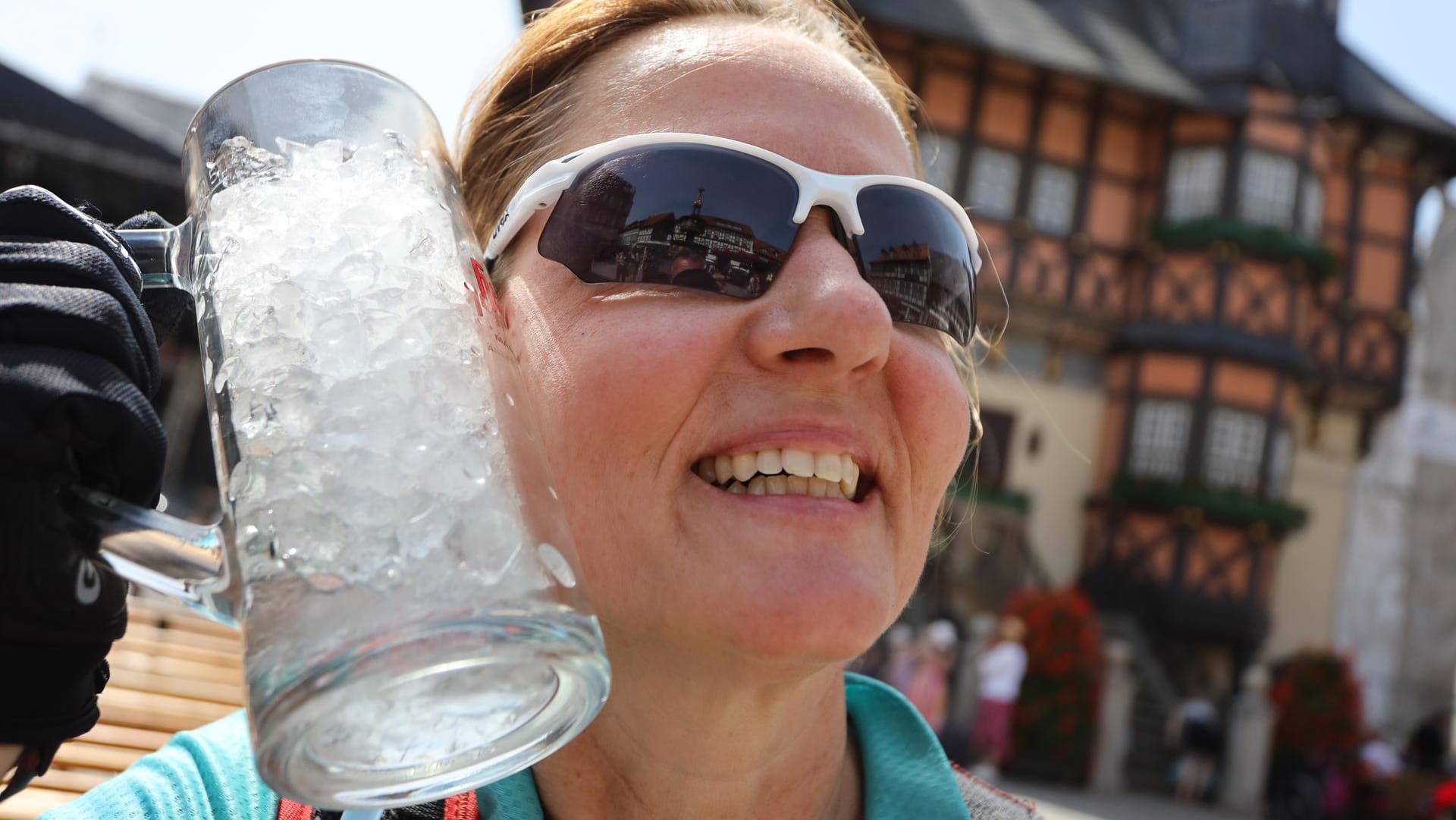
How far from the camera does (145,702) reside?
6.72 ft

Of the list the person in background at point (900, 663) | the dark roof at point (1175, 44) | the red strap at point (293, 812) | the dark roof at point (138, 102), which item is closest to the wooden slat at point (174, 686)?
the red strap at point (293, 812)

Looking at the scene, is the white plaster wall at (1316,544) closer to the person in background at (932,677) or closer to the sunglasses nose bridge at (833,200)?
the person in background at (932,677)

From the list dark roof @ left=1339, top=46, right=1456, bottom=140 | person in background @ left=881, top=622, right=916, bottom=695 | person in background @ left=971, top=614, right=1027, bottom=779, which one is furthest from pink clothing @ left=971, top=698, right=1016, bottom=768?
dark roof @ left=1339, top=46, right=1456, bottom=140

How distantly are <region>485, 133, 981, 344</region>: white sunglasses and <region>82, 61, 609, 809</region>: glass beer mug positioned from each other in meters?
0.29

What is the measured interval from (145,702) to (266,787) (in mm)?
989

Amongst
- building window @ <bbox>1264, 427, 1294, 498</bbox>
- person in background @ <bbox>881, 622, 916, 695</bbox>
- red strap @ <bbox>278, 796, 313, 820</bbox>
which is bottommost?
person in background @ <bbox>881, 622, 916, 695</bbox>

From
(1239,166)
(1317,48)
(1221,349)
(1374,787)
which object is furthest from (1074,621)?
(1317,48)

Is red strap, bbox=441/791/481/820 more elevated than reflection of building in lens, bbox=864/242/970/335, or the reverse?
reflection of building in lens, bbox=864/242/970/335

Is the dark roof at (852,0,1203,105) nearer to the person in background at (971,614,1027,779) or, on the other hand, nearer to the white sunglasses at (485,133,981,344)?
the person in background at (971,614,1027,779)

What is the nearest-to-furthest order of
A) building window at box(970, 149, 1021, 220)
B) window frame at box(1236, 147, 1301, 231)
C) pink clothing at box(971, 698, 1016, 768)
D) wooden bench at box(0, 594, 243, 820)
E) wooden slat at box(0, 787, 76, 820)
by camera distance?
wooden slat at box(0, 787, 76, 820) → wooden bench at box(0, 594, 243, 820) → pink clothing at box(971, 698, 1016, 768) → building window at box(970, 149, 1021, 220) → window frame at box(1236, 147, 1301, 231)

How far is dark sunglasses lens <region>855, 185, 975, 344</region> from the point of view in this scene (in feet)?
4.39

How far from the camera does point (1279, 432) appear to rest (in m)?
17.8

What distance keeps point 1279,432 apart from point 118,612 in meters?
19.3

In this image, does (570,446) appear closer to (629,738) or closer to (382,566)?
(629,738)
